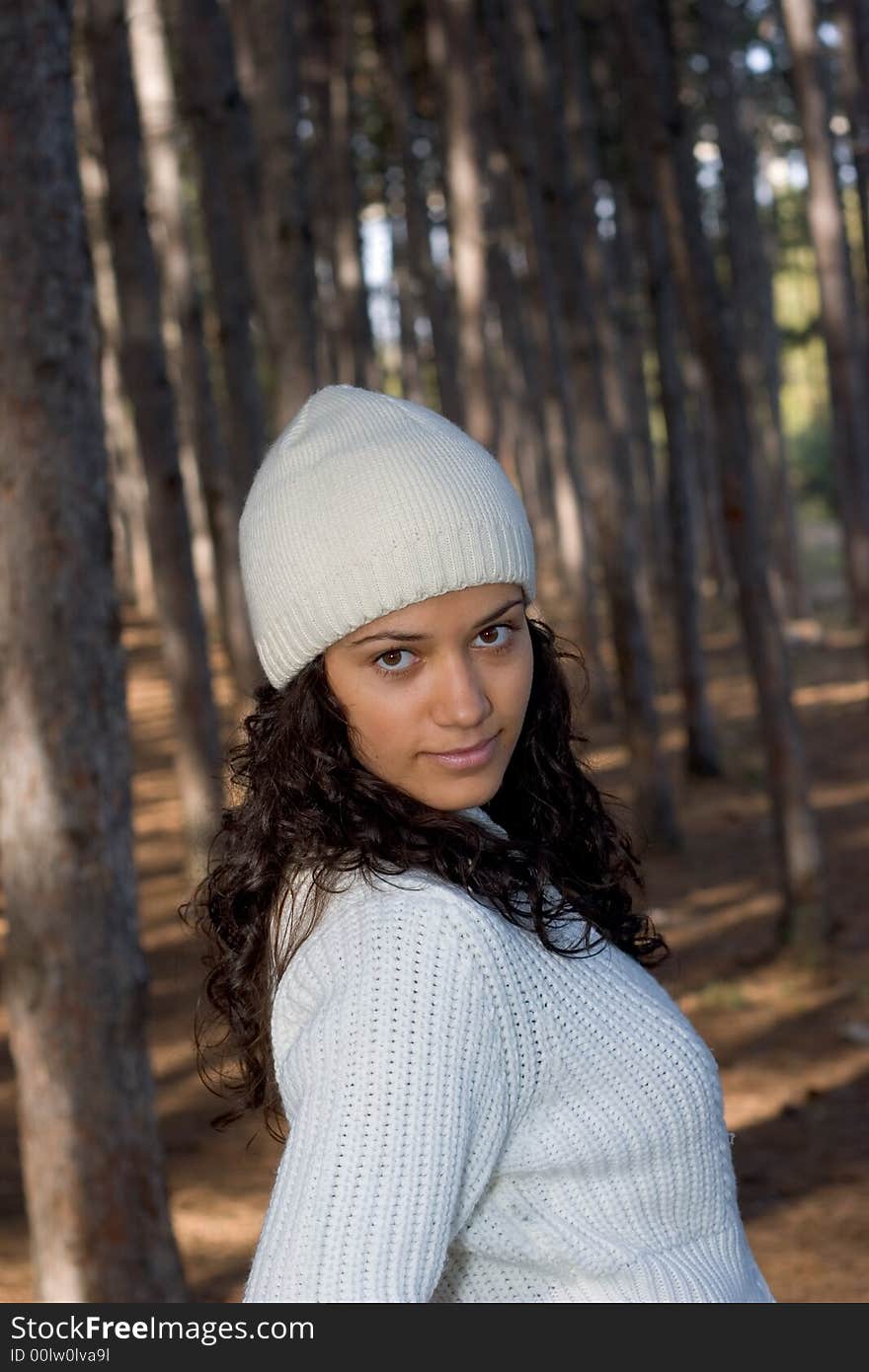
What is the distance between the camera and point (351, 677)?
1615 mm

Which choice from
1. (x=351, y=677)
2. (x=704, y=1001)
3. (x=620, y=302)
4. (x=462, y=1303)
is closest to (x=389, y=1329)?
(x=462, y=1303)

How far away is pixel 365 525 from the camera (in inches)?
62.2

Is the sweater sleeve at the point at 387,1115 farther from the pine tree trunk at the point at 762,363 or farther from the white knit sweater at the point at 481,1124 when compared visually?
the pine tree trunk at the point at 762,363

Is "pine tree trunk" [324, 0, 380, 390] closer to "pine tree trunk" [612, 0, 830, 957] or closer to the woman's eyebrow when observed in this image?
"pine tree trunk" [612, 0, 830, 957]

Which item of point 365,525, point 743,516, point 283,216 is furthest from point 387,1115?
point 743,516

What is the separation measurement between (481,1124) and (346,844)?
0.33 metres

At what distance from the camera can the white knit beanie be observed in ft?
5.14

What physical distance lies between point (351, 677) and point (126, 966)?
8.03 feet

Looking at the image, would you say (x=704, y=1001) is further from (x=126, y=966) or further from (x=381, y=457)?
(x=381, y=457)

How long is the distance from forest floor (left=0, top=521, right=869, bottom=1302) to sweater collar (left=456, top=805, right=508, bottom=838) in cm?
30

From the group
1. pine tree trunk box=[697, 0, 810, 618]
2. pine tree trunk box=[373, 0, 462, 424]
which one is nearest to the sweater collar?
pine tree trunk box=[373, 0, 462, 424]

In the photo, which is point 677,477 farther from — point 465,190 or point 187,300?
point 187,300

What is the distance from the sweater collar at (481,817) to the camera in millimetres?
1671

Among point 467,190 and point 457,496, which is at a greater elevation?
point 467,190
